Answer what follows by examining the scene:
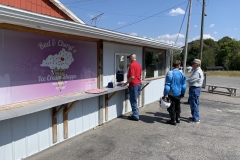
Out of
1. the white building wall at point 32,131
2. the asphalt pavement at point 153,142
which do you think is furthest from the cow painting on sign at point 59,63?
the asphalt pavement at point 153,142

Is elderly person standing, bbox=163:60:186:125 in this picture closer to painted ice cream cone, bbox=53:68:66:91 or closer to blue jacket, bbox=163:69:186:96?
blue jacket, bbox=163:69:186:96

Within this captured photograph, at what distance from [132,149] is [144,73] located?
346cm

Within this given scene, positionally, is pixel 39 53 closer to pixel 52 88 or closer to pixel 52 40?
pixel 52 40

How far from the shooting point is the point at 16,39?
270 centimetres

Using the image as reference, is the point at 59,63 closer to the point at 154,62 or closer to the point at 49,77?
the point at 49,77

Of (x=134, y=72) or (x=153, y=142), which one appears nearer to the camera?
(x=153, y=142)

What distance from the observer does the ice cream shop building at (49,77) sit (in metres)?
2.59

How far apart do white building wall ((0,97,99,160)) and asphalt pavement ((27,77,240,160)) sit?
162 mm

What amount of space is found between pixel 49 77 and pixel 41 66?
10.1 inches

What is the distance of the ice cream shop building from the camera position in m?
2.59

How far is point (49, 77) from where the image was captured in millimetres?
3238

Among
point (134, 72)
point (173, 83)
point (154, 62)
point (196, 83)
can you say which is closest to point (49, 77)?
point (134, 72)

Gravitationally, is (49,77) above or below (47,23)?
below

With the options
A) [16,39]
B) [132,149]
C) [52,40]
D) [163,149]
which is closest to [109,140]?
[132,149]
